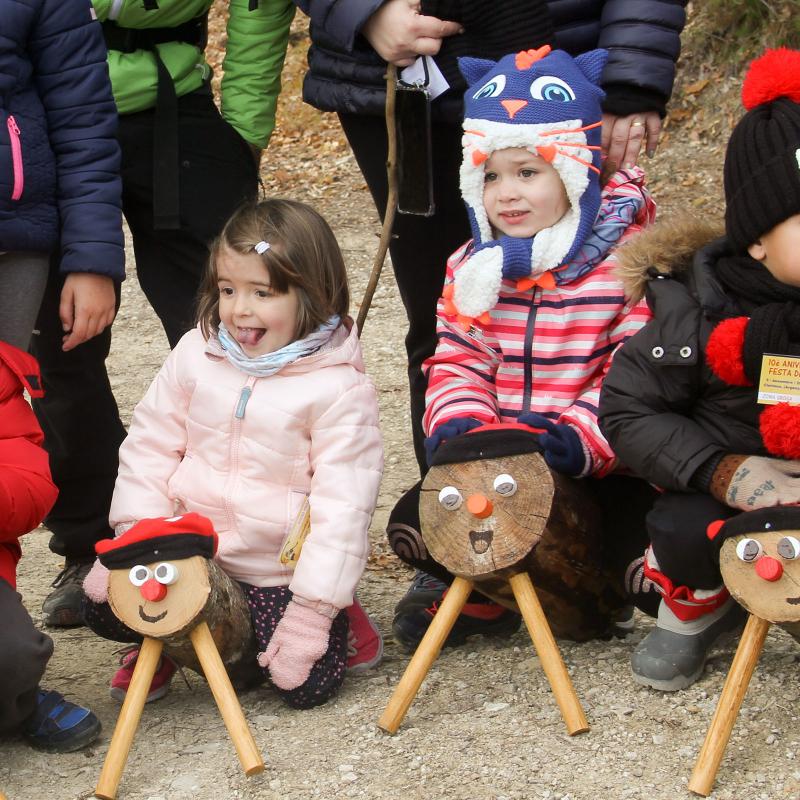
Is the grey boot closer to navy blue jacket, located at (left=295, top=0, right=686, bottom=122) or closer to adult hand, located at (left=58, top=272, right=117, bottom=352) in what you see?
navy blue jacket, located at (left=295, top=0, right=686, bottom=122)

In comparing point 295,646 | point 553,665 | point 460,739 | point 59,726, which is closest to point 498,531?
point 553,665

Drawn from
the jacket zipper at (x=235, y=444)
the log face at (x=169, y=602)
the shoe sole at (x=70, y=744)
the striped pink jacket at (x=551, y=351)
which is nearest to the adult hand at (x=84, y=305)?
the jacket zipper at (x=235, y=444)

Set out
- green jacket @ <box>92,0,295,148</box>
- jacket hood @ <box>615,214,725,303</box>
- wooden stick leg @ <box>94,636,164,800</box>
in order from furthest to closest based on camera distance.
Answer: green jacket @ <box>92,0,295,148</box> < jacket hood @ <box>615,214,725,303</box> < wooden stick leg @ <box>94,636,164,800</box>

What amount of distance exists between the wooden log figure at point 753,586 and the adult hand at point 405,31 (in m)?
1.42

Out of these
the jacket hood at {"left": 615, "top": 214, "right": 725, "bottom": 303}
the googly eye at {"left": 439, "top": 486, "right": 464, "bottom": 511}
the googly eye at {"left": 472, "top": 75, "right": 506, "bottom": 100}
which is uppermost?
the googly eye at {"left": 472, "top": 75, "right": 506, "bottom": 100}

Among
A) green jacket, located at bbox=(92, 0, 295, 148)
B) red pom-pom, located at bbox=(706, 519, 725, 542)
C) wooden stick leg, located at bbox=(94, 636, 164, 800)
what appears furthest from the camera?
green jacket, located at bbox=(92, 0, 295, 148)

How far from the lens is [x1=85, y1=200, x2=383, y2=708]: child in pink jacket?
9.83 feet

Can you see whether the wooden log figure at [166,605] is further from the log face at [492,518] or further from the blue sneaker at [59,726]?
the log face at [492,518]

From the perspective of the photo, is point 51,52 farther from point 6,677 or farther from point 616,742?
point 616,742

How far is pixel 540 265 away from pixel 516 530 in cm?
66

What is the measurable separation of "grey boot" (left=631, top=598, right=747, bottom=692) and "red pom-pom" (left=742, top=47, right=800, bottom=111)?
112 cm

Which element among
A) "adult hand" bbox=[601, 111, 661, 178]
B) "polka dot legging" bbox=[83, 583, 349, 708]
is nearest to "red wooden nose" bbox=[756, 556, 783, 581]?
"polka dot legging" bbox=[83, 583, 349, 708]

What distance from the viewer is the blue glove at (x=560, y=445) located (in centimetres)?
295

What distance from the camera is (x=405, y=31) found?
3139 mm
